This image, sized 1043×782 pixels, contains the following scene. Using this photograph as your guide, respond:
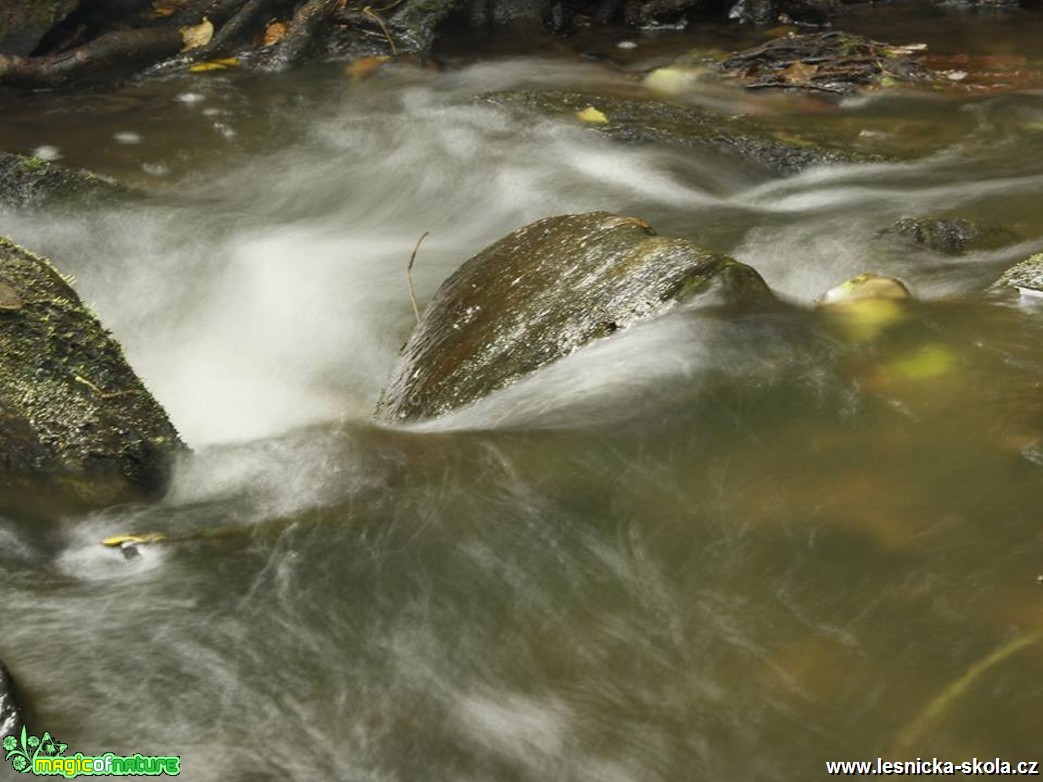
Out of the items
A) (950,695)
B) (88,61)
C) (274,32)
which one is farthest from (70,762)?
(274,32)

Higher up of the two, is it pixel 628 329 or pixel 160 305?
pixel 628 329

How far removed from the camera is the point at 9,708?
8.53 feet

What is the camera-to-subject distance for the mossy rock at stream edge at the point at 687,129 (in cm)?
710

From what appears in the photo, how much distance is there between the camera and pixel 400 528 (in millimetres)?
3441

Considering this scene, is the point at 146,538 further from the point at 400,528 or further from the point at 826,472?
the point at 826,472

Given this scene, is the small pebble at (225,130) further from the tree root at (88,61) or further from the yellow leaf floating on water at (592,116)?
the yellow leaf floating on water at (592,116)

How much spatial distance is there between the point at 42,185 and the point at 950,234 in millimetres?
5522

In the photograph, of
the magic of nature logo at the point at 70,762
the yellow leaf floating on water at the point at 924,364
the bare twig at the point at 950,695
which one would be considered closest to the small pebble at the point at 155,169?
the yellow leaf floating on water at the point at 924,364

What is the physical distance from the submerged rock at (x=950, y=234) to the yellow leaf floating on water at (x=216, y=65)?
6910 millimetres

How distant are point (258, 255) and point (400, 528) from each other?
143 inches

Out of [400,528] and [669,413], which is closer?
[400,528]

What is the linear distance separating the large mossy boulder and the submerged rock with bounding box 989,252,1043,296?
1.15m

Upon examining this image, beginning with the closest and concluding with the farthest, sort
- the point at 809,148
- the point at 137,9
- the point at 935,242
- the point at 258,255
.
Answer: the point at 935,242 → the point at 258,255 → the point at 809,148 → the point at 137,9

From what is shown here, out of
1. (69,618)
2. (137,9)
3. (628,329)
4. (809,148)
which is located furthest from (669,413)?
(137,9)
